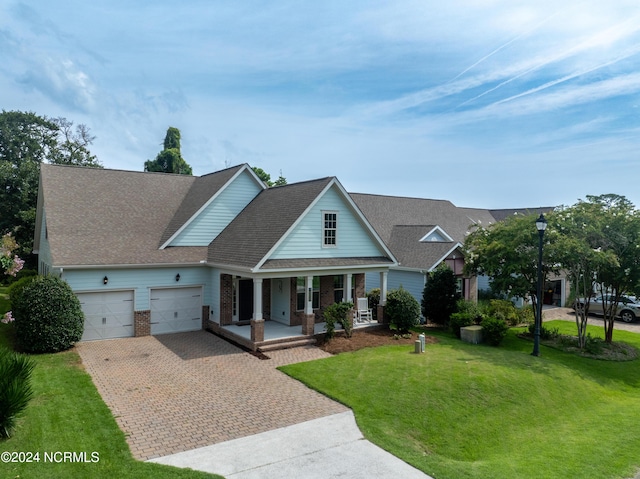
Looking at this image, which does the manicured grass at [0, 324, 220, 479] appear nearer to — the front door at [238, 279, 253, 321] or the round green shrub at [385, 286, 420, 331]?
the front door at [238, 279, 253, 321]

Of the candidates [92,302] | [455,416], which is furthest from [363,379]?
[92,302]

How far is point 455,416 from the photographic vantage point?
10.8 m

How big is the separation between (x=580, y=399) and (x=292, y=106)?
1718cm

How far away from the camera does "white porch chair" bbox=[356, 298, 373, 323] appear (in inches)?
813

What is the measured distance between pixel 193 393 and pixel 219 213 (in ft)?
37.1

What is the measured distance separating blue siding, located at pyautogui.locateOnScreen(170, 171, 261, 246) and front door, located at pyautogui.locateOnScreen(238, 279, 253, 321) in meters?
2.89

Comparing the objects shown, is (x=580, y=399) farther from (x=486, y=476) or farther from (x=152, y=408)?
(x=152, y=408)

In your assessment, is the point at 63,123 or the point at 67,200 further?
the point at 63,123

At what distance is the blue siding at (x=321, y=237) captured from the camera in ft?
57.3

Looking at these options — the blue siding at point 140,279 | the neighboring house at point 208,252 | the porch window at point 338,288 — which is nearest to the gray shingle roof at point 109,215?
the neighboring house at point 208,252

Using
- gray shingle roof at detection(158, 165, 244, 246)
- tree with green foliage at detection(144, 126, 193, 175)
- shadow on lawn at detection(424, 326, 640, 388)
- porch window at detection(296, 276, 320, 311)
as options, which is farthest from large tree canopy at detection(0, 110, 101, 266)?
shadow on lawn at detection(424, 326, 640, 388)

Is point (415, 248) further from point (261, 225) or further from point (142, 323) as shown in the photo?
point (142, 323)

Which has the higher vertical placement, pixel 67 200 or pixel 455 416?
pixel 67 200

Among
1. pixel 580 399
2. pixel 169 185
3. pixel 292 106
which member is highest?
pixel 292 106
